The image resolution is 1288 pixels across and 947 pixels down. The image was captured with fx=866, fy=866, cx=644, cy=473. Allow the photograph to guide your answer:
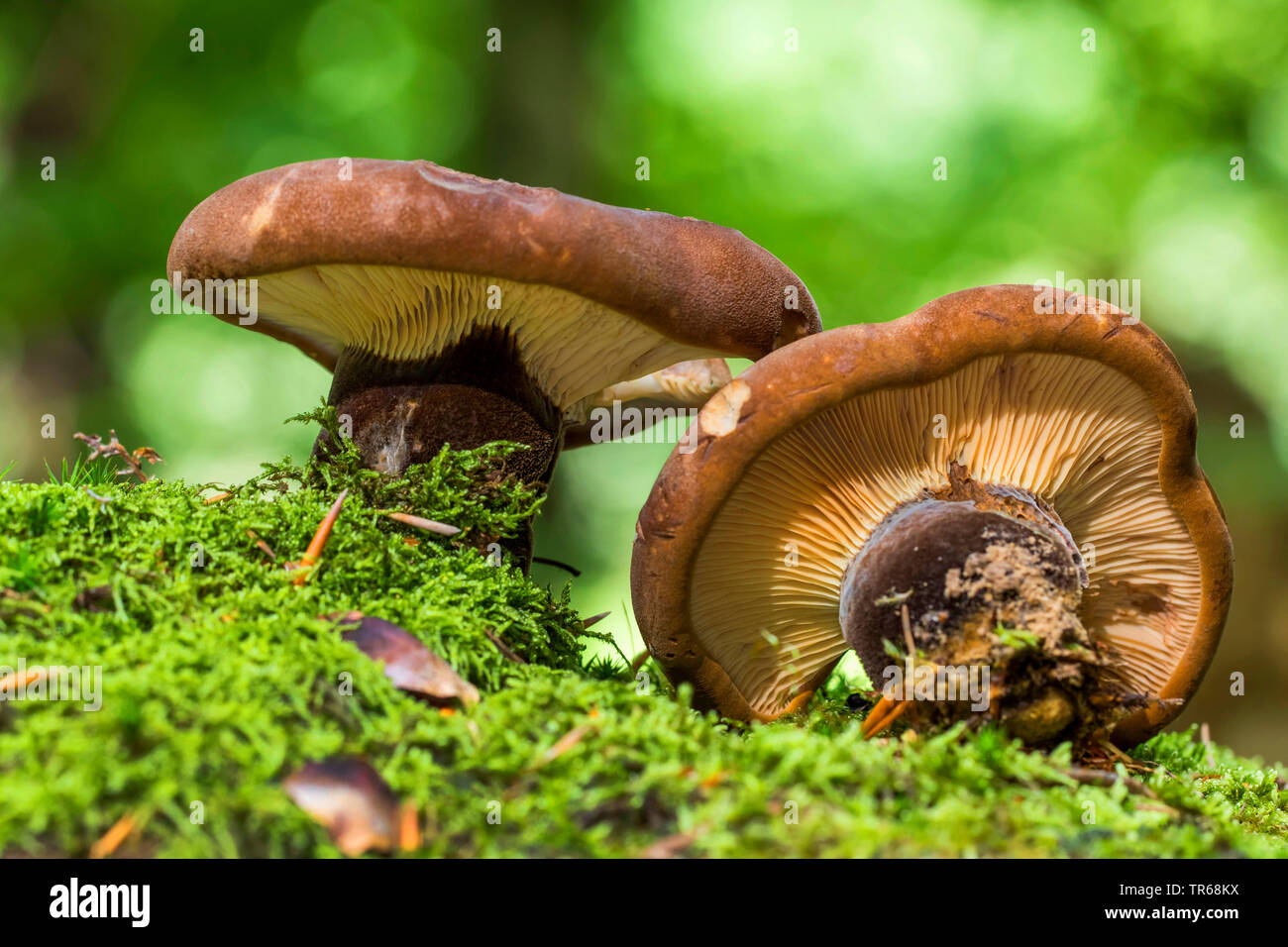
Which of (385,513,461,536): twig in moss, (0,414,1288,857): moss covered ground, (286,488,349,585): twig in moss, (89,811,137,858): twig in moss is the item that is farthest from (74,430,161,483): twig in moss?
(89,811,137,858): twig in moss

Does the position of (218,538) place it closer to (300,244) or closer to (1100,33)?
(300,244)

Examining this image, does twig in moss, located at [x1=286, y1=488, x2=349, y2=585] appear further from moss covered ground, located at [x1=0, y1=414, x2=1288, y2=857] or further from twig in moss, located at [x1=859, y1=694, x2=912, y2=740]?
twig in moss, located at [x1=859, y1=694, x2=912, y2=740]

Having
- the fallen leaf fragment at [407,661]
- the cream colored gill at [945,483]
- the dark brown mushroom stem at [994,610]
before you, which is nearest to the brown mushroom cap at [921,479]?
the cream colored gill at [945,483]

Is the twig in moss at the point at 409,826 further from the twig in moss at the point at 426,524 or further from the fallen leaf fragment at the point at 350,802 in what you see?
the twig in moss at the point at 426,524

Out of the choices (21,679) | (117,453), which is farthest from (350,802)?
(117,453)

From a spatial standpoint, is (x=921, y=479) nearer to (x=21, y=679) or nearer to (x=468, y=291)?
(x=468, y=291)

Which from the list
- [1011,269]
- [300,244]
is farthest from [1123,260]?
[300,244]
